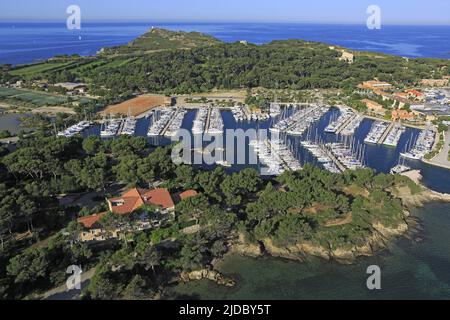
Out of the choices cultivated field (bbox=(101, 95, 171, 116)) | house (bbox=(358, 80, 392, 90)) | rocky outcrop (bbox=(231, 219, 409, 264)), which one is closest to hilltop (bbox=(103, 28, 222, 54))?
cultivated field (bbox=(101, 95, 171, 116))

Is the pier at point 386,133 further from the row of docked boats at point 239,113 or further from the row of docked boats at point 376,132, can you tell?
the row of docked boats at point 239,113

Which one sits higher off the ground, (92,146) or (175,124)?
(175,124)

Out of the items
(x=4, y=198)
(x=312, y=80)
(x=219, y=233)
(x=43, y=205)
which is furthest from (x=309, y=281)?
(x=312, y=80)

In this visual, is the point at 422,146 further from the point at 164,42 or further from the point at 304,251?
the point at 164,42

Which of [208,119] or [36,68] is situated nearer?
[208,119]

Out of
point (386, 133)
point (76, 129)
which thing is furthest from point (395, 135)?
point (76, 129)

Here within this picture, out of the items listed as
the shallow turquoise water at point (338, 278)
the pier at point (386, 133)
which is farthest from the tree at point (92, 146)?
the pier at point (386, 133)

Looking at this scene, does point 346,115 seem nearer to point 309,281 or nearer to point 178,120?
point 178,120
